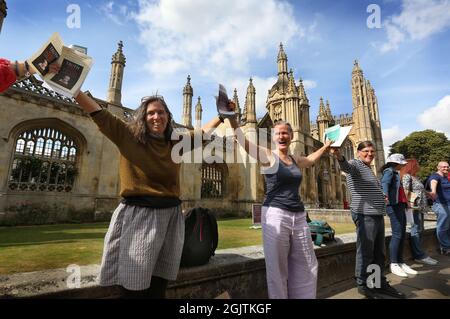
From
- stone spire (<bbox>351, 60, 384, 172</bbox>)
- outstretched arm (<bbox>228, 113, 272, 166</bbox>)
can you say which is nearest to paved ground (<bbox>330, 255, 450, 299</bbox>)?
outstretched arm (<bbox>228, 113, 272, 166</bbox>)

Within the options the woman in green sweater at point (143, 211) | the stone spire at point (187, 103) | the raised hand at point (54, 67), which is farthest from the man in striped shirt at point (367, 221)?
the stone spire at point (187, 103)

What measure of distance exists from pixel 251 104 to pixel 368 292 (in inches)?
708

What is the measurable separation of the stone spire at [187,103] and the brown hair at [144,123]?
50.1ft

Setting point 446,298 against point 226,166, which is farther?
point 226,166

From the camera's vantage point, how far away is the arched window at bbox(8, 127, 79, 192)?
10218 millimetres

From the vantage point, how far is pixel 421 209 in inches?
184

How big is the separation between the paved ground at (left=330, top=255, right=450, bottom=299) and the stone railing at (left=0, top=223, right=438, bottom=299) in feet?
1.11

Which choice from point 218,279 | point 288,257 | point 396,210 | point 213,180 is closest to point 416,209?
point 396,210

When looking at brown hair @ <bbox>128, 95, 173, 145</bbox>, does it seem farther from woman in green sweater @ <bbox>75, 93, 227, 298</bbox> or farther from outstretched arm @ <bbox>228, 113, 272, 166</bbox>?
outstretched arm @ <bbox>228, 113, 272, 166</bbox>

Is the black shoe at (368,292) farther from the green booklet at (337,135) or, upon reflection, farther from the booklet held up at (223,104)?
the booklet held up at (223,104)

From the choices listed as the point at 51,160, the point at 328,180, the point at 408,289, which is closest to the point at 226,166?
the point at 51,160

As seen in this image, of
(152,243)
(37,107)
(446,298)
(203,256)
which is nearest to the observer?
(152,243)
